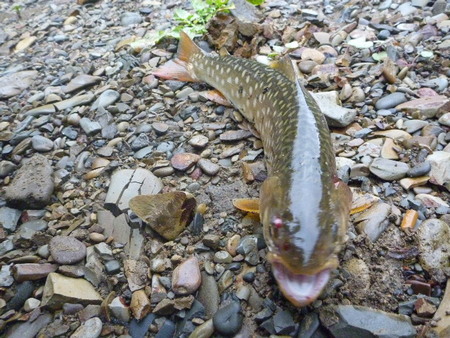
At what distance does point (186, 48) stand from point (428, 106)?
8.74ft

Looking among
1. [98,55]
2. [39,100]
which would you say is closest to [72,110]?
[39,100]

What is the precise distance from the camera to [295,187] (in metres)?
2.36

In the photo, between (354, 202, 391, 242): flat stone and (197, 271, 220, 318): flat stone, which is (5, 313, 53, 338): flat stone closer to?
(197, 271, 220, 318): flat stone

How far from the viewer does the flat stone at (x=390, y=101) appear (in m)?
3.92

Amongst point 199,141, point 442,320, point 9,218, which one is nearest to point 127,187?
point 199,141

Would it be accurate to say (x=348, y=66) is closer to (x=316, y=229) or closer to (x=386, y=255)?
(x=386, y=255)

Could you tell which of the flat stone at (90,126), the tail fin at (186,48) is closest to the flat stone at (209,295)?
the flat stone at (90,126)

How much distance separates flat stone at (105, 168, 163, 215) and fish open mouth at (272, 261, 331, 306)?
1607 mm

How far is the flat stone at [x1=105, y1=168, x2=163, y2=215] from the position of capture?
3.34 m

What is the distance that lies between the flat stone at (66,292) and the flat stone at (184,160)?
122cm

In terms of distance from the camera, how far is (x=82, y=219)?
3.26m

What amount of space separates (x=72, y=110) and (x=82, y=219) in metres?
1.63

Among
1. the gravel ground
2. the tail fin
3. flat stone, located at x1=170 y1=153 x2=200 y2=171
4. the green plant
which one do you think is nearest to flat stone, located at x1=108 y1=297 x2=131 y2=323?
the gravel ground

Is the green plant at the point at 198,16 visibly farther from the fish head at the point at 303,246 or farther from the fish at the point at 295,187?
the fish head at the point at 303,246
